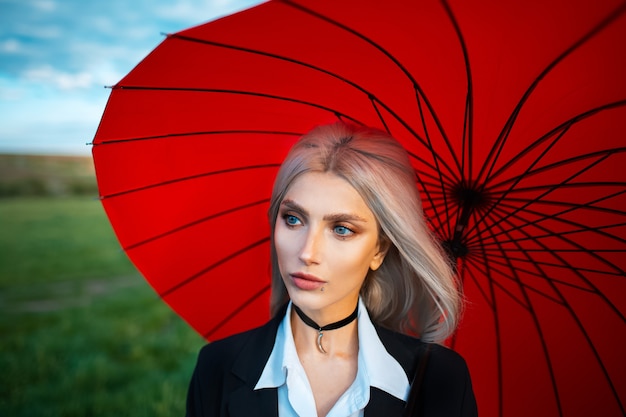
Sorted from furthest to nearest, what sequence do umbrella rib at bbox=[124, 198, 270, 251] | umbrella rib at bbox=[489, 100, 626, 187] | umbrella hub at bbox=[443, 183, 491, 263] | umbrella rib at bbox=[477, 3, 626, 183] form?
1. umbrella rib at bbox=[124, 198, 270, 251]
2. umbrella hub at bbox=[443, 183, 491, 263]
3. umbrella rib at bbox=[489, 100, 626, 187]
4. umbrella rib at bbox=[477, 3, 626, 183]

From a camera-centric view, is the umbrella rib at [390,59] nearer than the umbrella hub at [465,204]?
Yes

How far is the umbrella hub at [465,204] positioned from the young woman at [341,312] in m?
0.15

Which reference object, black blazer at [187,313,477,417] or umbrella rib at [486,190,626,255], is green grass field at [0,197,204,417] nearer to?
black blazer at [187,313,477,417]

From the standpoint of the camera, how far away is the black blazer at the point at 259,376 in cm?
213

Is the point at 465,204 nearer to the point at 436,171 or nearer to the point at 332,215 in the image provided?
the point at 436,171

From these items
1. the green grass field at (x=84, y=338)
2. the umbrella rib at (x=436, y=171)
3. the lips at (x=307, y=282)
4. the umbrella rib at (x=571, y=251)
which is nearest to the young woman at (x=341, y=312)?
the lips at (x=307, y=282)

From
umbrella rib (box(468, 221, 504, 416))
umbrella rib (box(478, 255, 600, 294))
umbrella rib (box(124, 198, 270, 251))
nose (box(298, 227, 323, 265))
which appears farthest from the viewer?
umbrella rib (box(124, 198, 270, 251))

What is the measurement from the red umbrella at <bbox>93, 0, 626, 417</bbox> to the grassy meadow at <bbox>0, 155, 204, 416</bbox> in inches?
91.9

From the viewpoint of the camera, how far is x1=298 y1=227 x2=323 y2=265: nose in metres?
1.99

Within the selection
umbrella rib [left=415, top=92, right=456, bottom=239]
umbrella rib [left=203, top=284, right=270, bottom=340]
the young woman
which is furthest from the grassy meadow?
umbrella rib [left=415, top=92, right=456, bottom=239]

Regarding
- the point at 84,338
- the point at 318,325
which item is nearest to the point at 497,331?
the point at 318,325

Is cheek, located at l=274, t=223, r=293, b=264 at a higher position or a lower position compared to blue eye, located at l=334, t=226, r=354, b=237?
lower

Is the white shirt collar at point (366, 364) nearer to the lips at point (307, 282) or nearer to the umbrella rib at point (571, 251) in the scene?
the lips at point (307, 282)

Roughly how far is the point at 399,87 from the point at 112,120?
1.24m
